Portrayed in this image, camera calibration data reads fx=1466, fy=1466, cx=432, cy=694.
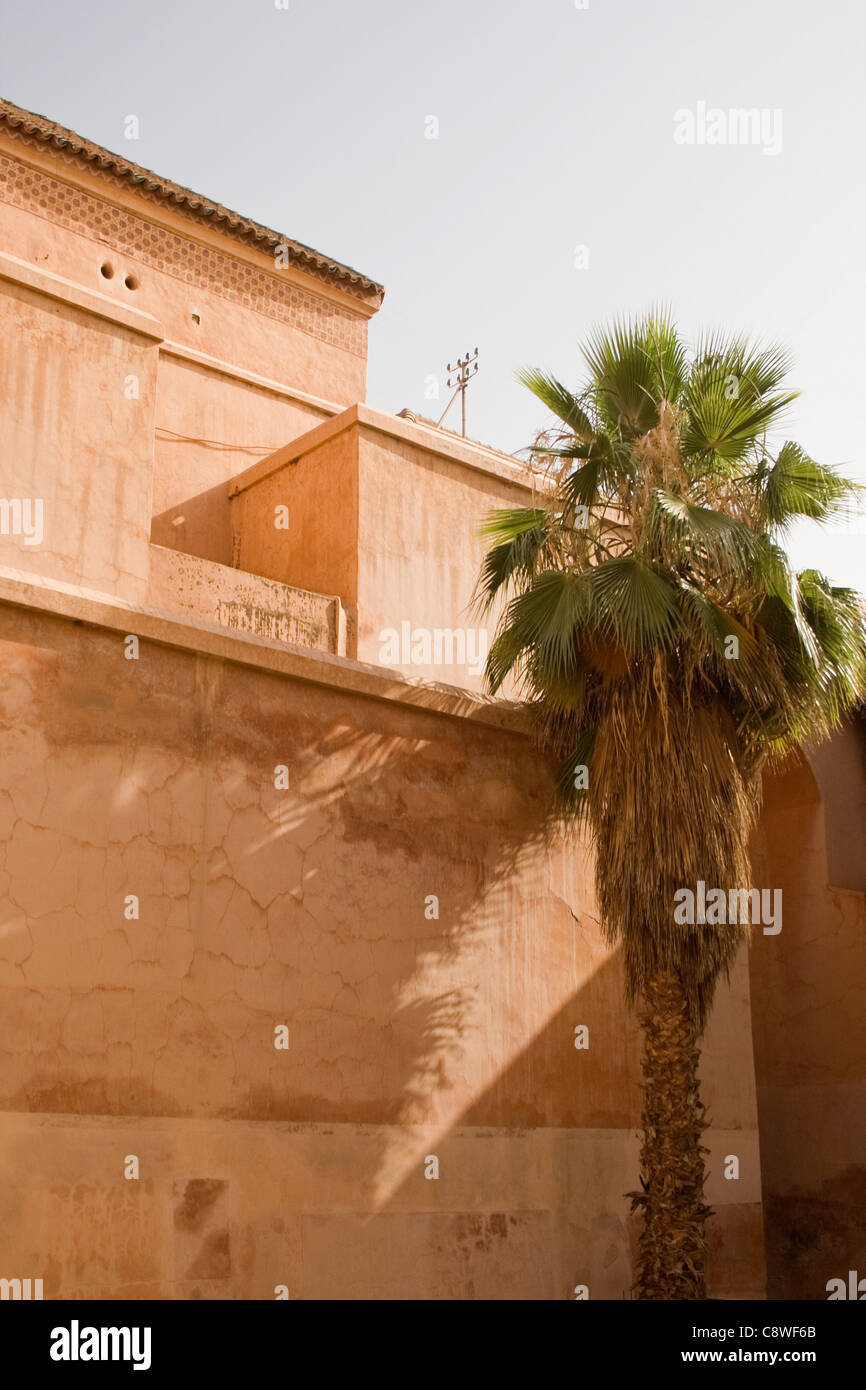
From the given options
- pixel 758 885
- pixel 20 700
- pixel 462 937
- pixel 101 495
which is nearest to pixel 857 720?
pixel 758 885

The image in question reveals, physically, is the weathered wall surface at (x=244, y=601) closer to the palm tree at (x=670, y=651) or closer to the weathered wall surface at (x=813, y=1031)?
the palm tree at (x=670, y=651)

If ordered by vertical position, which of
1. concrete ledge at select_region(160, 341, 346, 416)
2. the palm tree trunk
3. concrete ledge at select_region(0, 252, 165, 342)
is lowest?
the palm tree trunk

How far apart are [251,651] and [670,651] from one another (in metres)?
3.23

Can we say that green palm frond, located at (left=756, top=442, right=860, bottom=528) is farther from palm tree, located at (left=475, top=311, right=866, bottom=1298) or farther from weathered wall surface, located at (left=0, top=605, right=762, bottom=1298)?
weathered wall surface, located at (left=0, top=605, right=762, bottom=1298)

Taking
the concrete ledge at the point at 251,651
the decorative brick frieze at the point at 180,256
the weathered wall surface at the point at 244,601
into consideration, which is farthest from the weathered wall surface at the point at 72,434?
the decorative brick frieze at the point at 180,256

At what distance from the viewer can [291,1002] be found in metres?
10.1

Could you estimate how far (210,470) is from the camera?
15.4 m

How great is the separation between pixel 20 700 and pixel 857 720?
11193mm

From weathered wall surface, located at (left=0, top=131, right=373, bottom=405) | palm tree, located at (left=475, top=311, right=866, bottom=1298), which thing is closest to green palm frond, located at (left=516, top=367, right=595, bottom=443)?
palm tree, located at (left=475, top=311, right=866, bottom=1298)

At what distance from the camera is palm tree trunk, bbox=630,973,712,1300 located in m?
10.5

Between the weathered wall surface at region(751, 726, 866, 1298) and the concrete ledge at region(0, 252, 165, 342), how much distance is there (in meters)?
8.83

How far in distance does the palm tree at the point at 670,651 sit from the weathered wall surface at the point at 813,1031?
4808mm

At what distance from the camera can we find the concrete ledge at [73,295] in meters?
11.0
